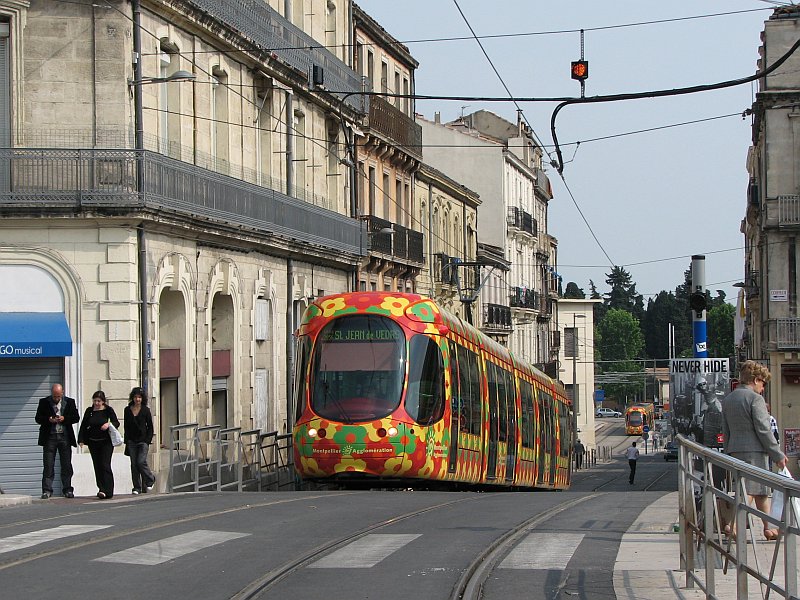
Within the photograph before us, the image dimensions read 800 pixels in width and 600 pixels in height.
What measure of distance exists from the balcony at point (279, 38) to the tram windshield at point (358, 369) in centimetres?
662

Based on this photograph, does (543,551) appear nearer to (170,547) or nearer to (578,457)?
(170,547)

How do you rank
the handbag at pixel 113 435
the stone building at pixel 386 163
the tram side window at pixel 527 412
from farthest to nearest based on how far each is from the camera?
the stone building at pixel 386 163 → the tram side window at pixel 527 412 → the handbag at pixel 113 435

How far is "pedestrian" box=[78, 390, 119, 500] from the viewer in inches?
841

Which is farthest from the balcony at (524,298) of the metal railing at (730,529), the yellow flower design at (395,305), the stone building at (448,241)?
the metal railing at (730,529)

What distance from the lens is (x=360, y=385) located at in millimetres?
22844

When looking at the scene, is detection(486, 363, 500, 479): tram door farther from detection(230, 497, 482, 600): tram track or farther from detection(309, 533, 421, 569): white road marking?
detection(309, 533, 421, 569): white road marking

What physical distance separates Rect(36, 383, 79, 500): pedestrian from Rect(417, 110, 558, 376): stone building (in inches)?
1683

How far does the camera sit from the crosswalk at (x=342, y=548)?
12.2 metres

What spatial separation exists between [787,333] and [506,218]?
29256 mm

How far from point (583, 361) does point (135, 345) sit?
78.2 m

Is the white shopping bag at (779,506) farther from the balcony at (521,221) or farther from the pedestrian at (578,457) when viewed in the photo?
the pedestrian at (578,457)

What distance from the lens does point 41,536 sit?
1441 centimetres

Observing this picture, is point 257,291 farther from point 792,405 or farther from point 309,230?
point 792,405

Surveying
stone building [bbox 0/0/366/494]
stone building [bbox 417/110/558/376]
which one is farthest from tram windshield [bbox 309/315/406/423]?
stone building [bbox 417/110/558/376]
